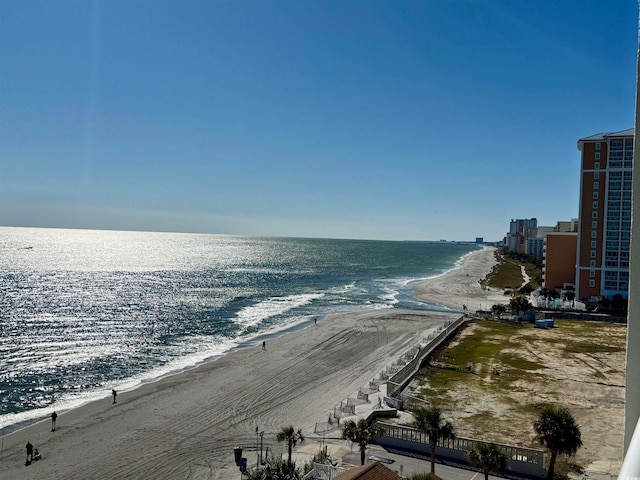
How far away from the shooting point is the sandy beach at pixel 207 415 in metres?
24.5

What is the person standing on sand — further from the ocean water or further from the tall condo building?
the tall condo building

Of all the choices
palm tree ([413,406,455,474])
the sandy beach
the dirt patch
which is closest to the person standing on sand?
the sandy beach

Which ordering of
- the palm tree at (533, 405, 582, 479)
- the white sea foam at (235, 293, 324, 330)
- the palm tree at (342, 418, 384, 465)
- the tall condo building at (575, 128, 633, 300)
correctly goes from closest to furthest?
1. the palm tree at (533, 405, 582, 479)
2. the palm tree at (342, 418, 384, 465)
3. the white sea foam at (235, 293, 324, 330)
4. the tall condo building at (575, 128, 633, 300)

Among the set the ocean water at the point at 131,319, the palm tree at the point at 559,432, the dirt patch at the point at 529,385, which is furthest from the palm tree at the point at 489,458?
the ocean water at the point at 131,319

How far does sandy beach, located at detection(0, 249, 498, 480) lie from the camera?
2445 cm

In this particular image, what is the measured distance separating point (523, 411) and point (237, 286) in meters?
80.4

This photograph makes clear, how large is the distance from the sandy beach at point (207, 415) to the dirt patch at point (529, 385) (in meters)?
6.17

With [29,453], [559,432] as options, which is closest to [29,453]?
[29,453]

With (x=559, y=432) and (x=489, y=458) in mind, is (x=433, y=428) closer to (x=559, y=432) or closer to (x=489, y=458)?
(x=489, y=458)

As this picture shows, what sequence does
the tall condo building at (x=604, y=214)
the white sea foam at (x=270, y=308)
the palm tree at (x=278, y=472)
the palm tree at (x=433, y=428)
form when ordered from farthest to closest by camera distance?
the tall condo building at (x=604, y=214), the white sea foam at (x=270, y=308), the palm tree at (x=433, y=428), the palm tree at (x=278, y=472)

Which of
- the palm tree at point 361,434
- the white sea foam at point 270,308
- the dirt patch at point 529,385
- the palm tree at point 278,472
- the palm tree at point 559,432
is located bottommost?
the white sea foam at point 270,308

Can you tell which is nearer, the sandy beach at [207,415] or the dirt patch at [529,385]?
the sandy beach at [207,415]

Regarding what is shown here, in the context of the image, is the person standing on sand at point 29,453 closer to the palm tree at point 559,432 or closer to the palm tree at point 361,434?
the palm tree at point 361,434

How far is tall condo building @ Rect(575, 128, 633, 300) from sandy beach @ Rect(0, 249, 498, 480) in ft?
137
